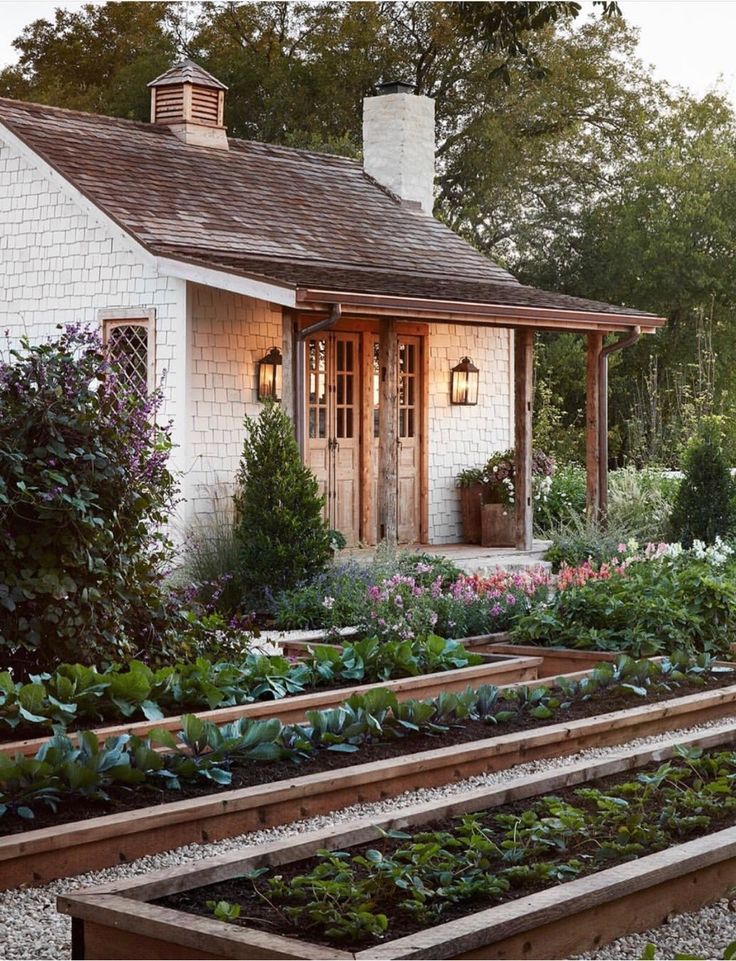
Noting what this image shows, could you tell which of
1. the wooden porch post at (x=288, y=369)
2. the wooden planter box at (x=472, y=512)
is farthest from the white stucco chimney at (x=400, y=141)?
the wooden porch post at (x=288, y=369)

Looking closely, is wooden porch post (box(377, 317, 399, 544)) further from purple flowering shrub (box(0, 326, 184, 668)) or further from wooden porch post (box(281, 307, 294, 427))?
purple flowering shrub (box(0, 326, 184, 668))

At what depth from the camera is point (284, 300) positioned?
39.7 ft

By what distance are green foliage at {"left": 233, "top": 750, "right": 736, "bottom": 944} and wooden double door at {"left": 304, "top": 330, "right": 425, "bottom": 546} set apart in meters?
9.30

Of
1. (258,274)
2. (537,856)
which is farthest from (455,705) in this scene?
(258,274)

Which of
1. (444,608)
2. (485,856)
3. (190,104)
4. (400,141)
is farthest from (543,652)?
(400,141)

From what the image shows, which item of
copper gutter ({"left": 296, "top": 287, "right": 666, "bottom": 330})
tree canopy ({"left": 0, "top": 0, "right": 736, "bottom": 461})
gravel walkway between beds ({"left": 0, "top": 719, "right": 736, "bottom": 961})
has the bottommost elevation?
gravel walkway between beds ({"left": 0, "top": 719, "right": 736, "bottom": 961})

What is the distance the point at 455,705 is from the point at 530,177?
2879 centimetres

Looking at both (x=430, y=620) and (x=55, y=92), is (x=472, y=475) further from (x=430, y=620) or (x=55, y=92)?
(x=55, y=92)

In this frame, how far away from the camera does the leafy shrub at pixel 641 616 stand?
29.0 ft

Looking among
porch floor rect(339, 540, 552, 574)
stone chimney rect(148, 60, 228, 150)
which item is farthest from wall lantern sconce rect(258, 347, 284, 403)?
stone chimney rect(148, 60, 228, 150)

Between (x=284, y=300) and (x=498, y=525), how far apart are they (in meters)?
4.71

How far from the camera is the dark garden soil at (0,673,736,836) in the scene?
5.29 metres

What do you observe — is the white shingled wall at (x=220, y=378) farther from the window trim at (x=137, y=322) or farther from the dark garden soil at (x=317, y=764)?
the dark garden soil at (x=317, y=764)

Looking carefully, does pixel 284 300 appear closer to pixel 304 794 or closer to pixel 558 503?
pixel 558 503
